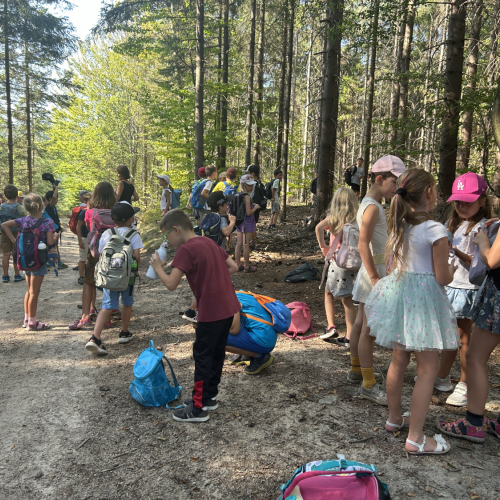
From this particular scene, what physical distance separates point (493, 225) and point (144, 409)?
11.3 feet

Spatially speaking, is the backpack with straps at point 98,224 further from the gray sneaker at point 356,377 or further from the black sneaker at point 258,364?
the gray sneaker at point 356,377

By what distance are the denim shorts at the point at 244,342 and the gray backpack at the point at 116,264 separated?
1.79 meters

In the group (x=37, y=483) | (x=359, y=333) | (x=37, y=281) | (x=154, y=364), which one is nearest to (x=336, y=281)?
(x=359, y=333)

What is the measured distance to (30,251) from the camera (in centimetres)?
591

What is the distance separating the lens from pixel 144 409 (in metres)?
3.79

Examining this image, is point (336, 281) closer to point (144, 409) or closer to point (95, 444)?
point (144, 409)

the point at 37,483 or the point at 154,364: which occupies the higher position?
the point at 154,364

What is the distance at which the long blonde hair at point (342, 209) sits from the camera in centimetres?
470

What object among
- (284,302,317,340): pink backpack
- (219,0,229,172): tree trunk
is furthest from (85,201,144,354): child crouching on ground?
(219,0,229,172): tree trunk

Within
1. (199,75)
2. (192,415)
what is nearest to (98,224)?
(192,415)

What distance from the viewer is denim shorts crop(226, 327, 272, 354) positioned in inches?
162

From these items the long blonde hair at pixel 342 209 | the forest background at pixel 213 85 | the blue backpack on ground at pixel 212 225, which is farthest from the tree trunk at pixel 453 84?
the blue backpack on ground at pixel 212 225

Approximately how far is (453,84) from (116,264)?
642cm

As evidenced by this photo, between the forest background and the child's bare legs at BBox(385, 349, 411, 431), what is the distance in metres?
5.29
